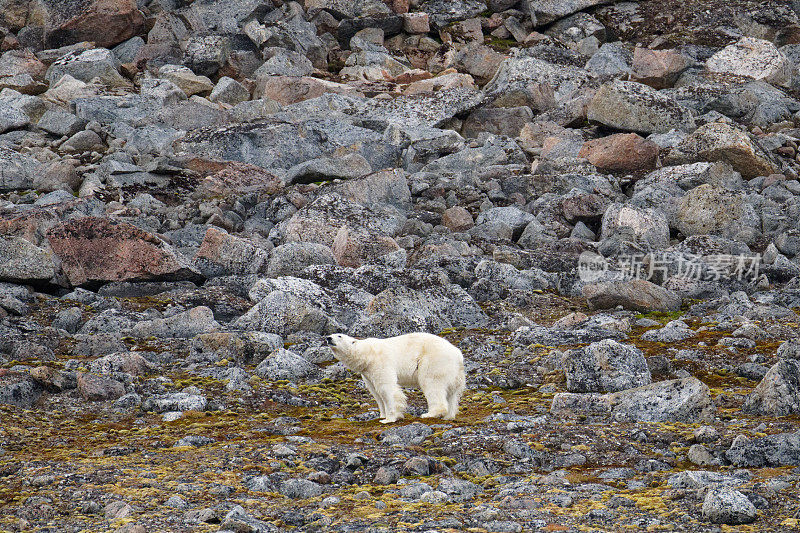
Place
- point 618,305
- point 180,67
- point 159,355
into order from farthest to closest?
point 180,67 → point 618,305 → point 159,355

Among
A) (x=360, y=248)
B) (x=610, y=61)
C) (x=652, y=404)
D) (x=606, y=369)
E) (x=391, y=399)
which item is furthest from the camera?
(x=610, y=61)

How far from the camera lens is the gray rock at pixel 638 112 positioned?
28.9m

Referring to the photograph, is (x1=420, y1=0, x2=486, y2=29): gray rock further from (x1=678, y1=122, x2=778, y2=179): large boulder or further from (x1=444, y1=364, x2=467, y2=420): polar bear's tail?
(x1=444, y1=364, x2=467, y2=420): polar bear's tail

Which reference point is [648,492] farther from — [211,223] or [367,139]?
[367,139]

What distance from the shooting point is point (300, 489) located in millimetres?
7133

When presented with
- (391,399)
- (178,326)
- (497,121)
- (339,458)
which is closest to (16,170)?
(178,326)

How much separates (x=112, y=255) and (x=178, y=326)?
4.16 metres

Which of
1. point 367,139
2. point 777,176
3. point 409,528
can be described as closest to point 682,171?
point 777,176

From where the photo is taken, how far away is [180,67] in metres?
39.2

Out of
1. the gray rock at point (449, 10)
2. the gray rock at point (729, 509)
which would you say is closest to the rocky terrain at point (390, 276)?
the gray rock at point (729, 509)

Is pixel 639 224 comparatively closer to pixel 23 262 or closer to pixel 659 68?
pixel 23 262

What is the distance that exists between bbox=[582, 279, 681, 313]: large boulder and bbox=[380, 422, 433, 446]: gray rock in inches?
282

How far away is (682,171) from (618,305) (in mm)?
10735

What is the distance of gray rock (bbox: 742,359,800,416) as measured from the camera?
347 inches
